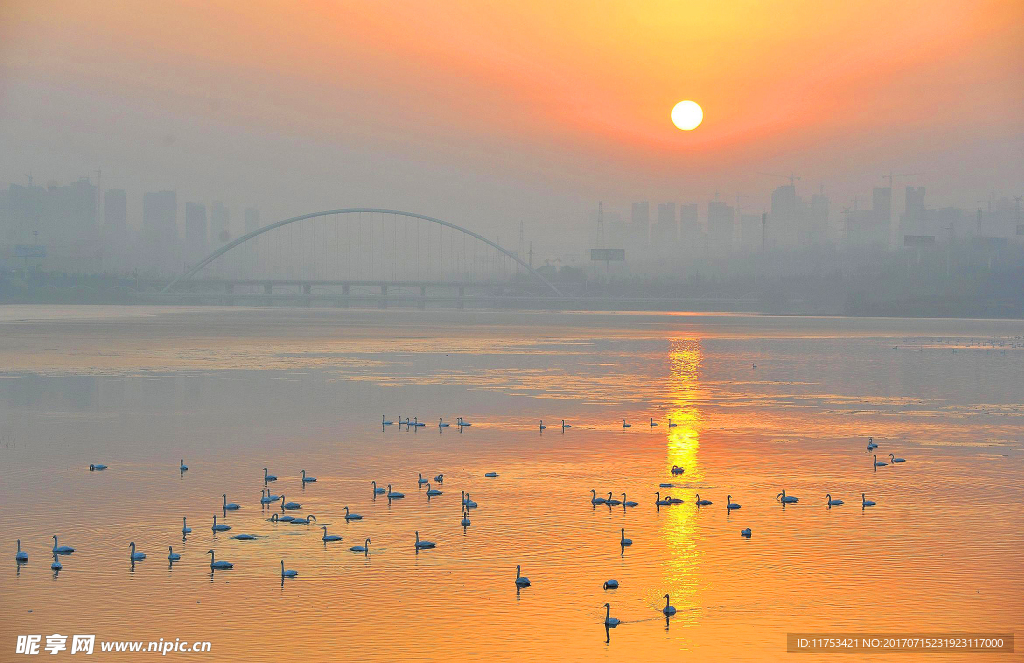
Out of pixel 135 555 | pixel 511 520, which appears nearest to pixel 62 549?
pixel 135 555

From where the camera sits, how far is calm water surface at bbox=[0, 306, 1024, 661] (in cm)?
2066

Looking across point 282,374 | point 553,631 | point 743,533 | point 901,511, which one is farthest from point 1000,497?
point 282,374

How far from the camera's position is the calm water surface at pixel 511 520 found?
2066cm

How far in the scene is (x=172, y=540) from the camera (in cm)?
2605

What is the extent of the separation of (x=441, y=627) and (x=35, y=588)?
8.41 meters

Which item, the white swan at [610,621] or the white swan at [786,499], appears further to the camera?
the white swan at [786,499]

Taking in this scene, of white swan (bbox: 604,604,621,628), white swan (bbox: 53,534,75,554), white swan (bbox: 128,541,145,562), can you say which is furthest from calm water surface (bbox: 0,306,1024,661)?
white swan (bbox: 53,534,75,554)

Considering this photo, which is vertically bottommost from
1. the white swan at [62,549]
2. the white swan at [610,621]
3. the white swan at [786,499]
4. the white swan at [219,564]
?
the white swan at [610,621]

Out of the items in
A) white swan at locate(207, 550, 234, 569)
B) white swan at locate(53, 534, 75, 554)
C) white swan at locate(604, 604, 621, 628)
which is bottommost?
white swan at locate(604, 604, 621, 628)

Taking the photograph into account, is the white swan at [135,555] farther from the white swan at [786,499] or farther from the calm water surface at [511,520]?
the white swan at [786,499]

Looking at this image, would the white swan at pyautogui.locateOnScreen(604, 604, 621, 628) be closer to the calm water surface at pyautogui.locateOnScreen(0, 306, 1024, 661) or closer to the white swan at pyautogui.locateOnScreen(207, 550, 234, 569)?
the calm water surface at pyautogui.locateOnScreen(0, 306, 1024, 661)

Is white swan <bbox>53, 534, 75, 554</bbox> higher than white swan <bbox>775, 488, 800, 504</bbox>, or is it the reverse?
white swan <bbox>775, 488, 800, 504</bbox>

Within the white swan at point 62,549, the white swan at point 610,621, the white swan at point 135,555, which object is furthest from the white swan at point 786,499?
the white swan at point 62,549

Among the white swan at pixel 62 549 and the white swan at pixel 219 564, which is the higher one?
the white swan at pixel 62 549
